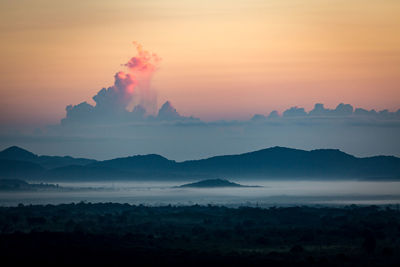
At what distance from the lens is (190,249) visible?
116 meters

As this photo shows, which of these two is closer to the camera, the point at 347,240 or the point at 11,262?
the point at 11,262

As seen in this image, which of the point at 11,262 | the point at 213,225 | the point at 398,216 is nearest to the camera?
the point at 11,262

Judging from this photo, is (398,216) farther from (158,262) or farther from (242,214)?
(158,262)

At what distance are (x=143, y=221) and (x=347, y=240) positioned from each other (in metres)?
62.1

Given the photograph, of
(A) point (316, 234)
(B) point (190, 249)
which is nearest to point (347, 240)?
(A) point (316, 234)

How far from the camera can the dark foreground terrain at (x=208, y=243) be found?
10038cm

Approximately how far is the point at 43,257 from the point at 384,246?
5334 centimetres

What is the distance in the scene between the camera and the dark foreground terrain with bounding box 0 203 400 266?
100375mm

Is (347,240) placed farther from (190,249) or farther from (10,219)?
(10,219)

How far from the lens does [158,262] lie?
97.9m

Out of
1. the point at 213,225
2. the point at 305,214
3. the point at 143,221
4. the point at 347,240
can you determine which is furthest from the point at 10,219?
the point at 347,240

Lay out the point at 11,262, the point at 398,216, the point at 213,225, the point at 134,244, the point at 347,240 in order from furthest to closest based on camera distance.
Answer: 1. the point at 398,216
2. the point at 213,225
3. the point at 347,240
4. the point at 134,244
5. the point at 11,262

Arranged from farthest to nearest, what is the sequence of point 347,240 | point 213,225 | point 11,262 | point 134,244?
1. point 213,225
2. point 347,240
3. point 134,244
4. point 11,262

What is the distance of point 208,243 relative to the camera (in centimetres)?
12812
